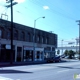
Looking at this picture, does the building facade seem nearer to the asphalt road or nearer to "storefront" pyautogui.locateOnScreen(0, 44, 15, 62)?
"storefront" pyautogui.locateOnScreen(0, 44, 15, 62)

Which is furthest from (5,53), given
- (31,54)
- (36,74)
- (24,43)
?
(36,74)

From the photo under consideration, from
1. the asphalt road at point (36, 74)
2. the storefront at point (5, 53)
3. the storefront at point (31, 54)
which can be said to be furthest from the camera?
the storefront at point (31, 54)

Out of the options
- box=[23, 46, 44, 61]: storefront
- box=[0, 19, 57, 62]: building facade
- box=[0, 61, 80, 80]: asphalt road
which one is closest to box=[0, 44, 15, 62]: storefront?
box=[0, 19, 57, 62]: building facade

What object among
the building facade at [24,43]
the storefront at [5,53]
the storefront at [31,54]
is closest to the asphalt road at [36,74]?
the storefront at [5,53]

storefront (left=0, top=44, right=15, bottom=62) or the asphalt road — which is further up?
storefront (left=0, top=44, right=15, bottom=62)

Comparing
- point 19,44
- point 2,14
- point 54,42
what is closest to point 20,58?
point 19,44

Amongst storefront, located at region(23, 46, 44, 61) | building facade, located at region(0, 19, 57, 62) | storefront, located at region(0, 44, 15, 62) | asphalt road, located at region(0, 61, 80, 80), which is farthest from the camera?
storefront, located at region(23, 46, 44, 61)

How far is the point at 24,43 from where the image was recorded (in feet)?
145

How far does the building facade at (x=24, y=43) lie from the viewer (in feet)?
126

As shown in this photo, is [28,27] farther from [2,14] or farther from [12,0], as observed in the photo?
[12,0]

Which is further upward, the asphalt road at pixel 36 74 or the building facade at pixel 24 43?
the building facade at pixel 24 43

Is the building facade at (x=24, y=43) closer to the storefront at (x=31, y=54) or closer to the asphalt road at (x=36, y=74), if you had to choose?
the storefront at (x=31, y=54)

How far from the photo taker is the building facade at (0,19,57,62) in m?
38.5

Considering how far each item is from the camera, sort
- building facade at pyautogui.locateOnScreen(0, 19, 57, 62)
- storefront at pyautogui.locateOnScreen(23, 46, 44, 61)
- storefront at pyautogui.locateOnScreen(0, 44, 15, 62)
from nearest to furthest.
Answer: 1. storefront at pyautogui.locateOnScreen(0, 44, 15, 62)
2. building facade at pyautogui.locateOnScreen(0, 19, 57, 62)
3. storefront at pyautogui.locateOnScreen(23, 46, 44, 61)
